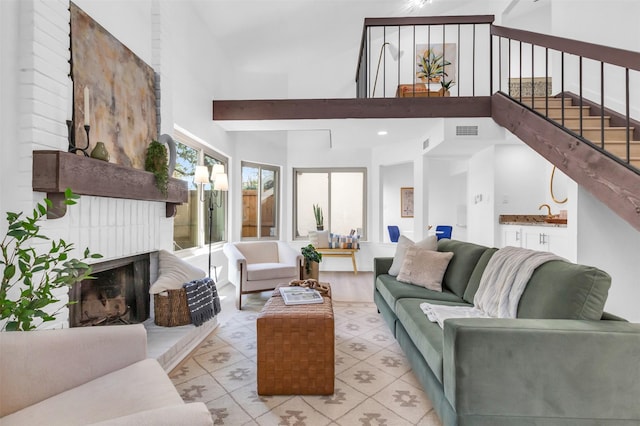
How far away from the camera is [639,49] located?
11.2ft

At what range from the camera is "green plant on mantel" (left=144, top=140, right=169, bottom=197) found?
105 inches

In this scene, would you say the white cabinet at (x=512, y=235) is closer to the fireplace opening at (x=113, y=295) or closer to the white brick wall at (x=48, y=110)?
the fireplace opening at (x=113, y=295)

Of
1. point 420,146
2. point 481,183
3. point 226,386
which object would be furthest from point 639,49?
point 226,386

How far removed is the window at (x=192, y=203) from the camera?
12.3 ft

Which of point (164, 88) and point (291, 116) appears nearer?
point (164, 88)

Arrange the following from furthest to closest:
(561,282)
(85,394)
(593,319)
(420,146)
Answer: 1. (420,146)
2. (561,282)
3. (593,319)
4. (85,394)

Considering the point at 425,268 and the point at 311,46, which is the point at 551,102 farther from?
the point at 311,46

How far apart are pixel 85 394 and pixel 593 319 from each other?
6.89ft

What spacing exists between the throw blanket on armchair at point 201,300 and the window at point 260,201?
9.77 feet

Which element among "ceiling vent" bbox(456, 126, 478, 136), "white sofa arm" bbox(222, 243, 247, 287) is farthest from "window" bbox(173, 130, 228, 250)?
"ceiling vent" bbox(456, 126, 478, 136)

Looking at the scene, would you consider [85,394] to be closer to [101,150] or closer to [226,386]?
[226,386]

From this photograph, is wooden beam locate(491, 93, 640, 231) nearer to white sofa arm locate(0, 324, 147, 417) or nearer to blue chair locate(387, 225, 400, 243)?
white sofa arm locate(0, 324, 147, 417)

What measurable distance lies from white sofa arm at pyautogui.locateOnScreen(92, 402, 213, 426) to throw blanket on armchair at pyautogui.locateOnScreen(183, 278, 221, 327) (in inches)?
74.8

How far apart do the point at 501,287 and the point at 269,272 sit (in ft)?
8.32
